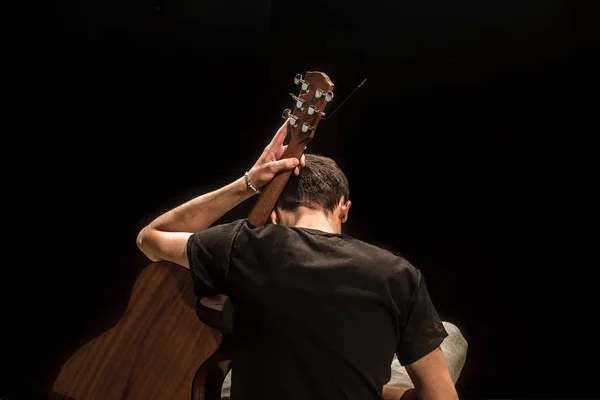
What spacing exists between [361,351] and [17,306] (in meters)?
1.72

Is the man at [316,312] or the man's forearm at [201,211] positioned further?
the man's forearm at [201,211]

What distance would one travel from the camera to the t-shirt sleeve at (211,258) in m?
1.39

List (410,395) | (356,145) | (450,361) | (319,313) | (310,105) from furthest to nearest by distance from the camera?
(356,145) → (450,361) → (310,105) → (410,395) → (319,313)

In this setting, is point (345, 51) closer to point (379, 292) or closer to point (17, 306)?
point (379, 292)

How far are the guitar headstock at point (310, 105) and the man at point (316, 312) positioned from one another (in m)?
0.26

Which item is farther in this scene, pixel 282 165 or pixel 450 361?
pixel 450 361

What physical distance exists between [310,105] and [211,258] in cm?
46

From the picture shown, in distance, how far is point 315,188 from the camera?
1.48m

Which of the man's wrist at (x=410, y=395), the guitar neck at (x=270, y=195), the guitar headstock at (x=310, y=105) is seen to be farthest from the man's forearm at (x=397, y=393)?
the guitar headstock at (x=310, y=105)

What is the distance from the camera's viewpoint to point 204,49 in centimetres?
247

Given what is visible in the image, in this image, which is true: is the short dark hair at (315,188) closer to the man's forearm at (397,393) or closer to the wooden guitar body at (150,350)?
the wooden guitar body at (150,350)

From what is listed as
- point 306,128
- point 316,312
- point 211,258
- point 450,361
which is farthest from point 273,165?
point 450,361

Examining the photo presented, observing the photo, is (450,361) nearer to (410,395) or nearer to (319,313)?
(410,395)

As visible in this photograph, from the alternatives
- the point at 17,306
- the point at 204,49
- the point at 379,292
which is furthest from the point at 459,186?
the point at 17,306
